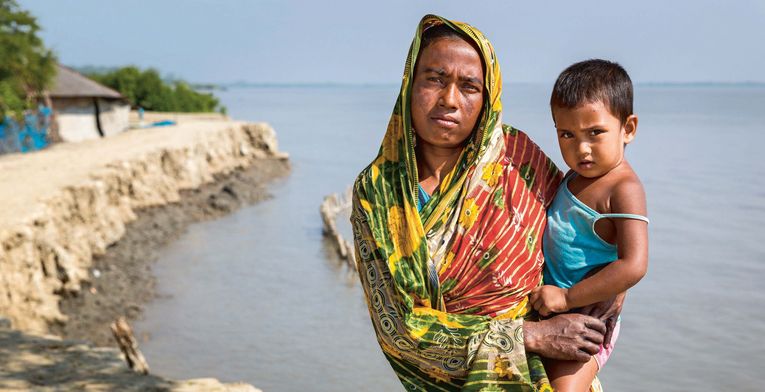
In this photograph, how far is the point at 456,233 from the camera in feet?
7.14

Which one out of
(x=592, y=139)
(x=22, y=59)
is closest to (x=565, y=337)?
(x=592, y=139)

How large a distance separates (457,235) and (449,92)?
0.41 meters

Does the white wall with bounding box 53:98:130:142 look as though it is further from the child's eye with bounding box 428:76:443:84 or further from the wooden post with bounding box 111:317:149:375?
the child's eye with bounding box 428:76:443:84

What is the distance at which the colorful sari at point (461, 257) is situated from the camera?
2.12m

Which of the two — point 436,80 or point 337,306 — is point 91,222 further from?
point 436,80

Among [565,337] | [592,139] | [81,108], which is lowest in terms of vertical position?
[81,108]

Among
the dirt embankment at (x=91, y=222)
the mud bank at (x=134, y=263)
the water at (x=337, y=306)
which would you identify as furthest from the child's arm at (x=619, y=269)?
the mud bank at (x=134, y=263)

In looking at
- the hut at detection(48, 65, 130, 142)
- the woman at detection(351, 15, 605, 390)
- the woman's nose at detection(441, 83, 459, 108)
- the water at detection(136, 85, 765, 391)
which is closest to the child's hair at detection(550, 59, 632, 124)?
the woman at detection(351, 15, 605, 390)

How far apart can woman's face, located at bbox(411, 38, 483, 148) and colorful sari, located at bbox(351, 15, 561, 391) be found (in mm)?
35

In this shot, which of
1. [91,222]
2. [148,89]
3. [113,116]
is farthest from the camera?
[148,89]

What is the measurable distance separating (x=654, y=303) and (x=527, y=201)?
41.1 feet

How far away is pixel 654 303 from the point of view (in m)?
13.8

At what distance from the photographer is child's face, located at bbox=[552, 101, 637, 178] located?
2.19 meters

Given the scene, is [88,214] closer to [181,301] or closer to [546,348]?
[181,301]
